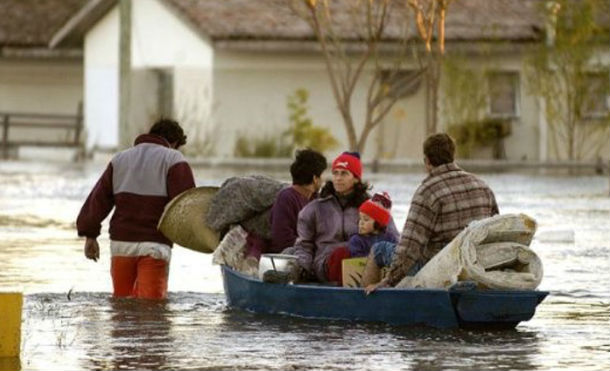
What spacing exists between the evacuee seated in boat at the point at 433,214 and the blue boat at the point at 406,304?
0.61 feet

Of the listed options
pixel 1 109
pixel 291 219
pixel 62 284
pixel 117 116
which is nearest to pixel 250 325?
pixel 291 219

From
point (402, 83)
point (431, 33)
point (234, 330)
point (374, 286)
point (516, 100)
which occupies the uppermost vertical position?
point (431, 33)

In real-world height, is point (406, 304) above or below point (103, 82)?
A: below

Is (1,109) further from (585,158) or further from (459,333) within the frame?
(459,333)

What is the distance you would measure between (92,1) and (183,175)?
37739 millimetres

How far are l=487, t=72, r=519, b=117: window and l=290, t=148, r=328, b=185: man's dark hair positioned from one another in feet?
113

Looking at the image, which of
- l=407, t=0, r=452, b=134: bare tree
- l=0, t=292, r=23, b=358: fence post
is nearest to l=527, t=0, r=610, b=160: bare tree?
l=407, t=0, r=452, b=134: bare tree

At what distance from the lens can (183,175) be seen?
16297mm

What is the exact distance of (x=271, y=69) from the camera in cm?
5075

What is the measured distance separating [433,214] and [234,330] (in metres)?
1.62

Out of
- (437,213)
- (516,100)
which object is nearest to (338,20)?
(516,100)

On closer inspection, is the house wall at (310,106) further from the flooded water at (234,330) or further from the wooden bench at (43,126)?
the flooded water at (234,330)

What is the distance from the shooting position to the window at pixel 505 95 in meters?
50.7

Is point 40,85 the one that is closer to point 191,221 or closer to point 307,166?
point 191,221
